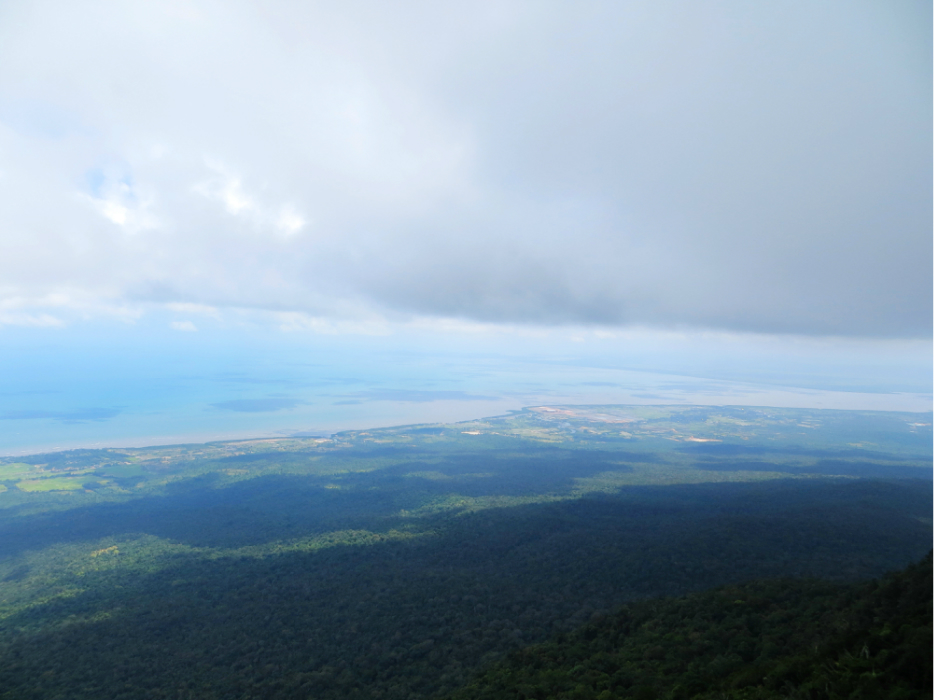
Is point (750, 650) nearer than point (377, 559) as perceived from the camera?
Yes

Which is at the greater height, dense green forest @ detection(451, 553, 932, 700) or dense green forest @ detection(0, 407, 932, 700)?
dense green forest @ detection(451, 553, 932, 700)

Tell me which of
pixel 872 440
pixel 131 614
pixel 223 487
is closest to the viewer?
pixel 131 614

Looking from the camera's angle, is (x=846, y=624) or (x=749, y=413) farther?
(x=749, y=413)

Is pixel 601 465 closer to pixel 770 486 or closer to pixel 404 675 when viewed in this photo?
pixel 770 486

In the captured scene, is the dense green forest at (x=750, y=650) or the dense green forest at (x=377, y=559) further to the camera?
the dense green forest at (x=377, y=559)

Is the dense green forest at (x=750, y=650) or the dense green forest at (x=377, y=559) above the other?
the dense green forest at (x=750, y=650)

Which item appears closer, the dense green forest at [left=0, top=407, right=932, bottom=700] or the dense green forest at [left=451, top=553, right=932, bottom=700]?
the dense green forest at [left=451, top=553, right=932, bottom=700]

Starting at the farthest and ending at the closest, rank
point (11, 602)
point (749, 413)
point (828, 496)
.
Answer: point (749, 413)
point (828, 496)
point (11, 602)

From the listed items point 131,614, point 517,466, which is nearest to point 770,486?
point 517,466
